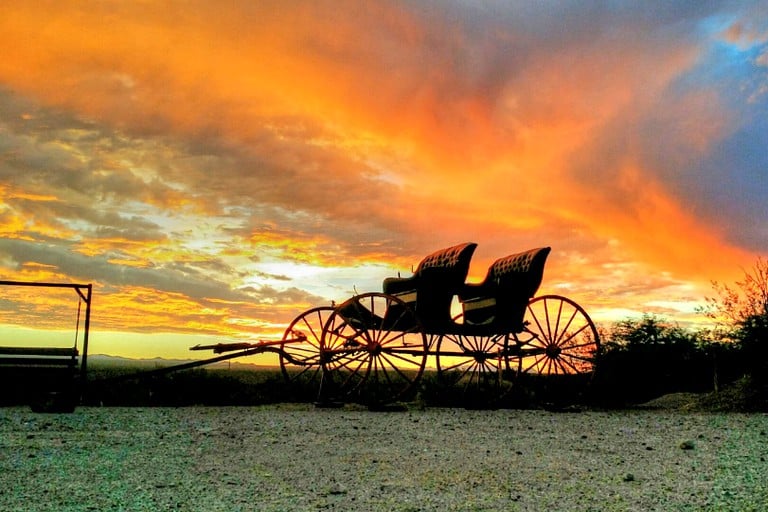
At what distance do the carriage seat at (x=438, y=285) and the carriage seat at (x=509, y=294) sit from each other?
64 centimetres

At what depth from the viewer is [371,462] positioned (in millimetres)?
6988

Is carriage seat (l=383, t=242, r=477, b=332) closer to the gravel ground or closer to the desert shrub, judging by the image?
the gravel ground

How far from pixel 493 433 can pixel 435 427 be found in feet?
2.96

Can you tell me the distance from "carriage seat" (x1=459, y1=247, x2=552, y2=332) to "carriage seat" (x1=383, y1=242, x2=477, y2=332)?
0.64 m

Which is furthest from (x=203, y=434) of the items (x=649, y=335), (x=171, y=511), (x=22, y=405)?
(x=649, y=335)

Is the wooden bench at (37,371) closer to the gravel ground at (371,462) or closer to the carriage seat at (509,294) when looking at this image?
the gravel ground at (371,462)

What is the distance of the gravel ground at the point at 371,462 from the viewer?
5520 mm

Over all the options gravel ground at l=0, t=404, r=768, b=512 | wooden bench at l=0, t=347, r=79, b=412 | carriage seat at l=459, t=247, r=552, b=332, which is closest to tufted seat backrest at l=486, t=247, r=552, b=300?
carriage seat at l=459, t=247, r=552, b=332

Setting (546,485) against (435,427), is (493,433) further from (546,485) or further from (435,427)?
(546,485)

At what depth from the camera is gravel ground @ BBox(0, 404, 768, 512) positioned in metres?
5.52

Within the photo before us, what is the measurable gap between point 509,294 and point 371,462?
6.62 m

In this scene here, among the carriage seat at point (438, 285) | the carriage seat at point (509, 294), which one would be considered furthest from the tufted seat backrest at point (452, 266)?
the carriage seat at point (509, 294)

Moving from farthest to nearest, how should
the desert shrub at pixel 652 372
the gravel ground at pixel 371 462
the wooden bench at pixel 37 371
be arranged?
the desert shrub at pixel 652 372, the wooden bench at pixel 37 371, the gravel ground at pixel 371 462

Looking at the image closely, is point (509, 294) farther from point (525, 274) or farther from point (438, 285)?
point (438, 285)
